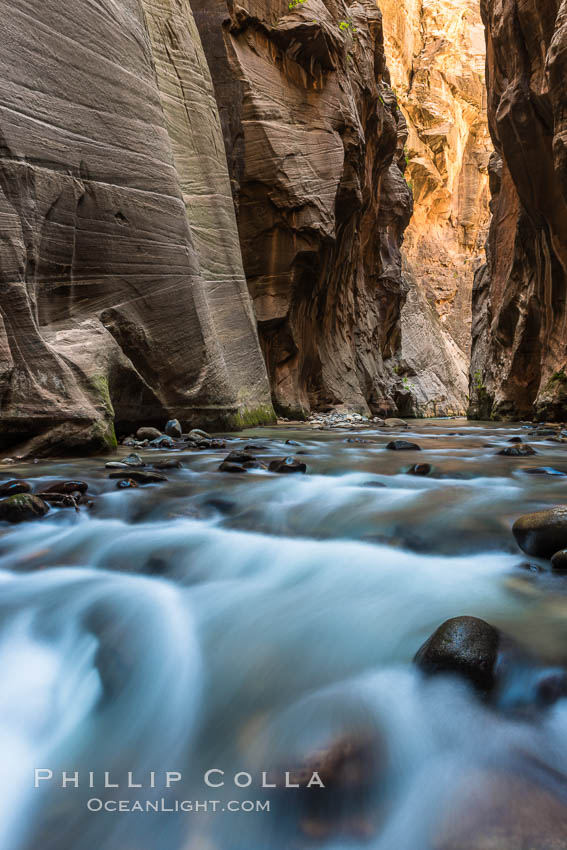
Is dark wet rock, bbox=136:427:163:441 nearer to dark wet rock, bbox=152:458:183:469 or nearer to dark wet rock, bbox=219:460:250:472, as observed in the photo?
dark wet rock, bbox=152:458:183:469

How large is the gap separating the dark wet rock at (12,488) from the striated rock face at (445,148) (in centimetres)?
3741

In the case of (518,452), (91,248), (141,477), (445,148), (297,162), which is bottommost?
(518,452)

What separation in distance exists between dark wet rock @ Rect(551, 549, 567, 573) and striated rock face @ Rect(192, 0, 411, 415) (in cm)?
1081

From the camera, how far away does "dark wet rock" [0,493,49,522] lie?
2.41 m

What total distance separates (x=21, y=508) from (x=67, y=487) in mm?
496

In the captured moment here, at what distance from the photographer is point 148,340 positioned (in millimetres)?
6168

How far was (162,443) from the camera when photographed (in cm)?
551

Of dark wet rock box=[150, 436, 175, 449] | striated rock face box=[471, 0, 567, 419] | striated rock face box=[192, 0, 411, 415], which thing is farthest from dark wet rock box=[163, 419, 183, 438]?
striated rock face box=[471, 0, 567, 419]

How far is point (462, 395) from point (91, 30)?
117 feet

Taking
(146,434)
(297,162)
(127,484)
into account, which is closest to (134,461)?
(127,484)

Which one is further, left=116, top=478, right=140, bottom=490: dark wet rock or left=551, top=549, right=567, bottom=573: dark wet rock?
left=116, top=478, right=140, bottom=490: dark wet rock

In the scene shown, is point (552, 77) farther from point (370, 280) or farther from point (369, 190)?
point (370, 280)

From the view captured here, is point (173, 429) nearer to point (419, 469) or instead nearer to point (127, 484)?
point (127, 484)

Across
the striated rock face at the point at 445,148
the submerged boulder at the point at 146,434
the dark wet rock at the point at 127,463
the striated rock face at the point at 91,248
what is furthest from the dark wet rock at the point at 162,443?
the striated rock face at the point at 445,148
